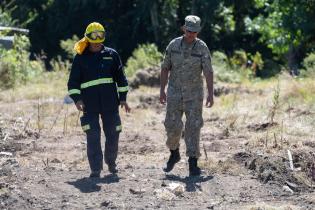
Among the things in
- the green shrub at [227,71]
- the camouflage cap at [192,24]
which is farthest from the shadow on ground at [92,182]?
the green shrub at [227,71]

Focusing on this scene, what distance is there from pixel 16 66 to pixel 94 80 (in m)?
10.6

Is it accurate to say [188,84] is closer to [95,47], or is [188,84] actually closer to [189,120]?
[189,120]

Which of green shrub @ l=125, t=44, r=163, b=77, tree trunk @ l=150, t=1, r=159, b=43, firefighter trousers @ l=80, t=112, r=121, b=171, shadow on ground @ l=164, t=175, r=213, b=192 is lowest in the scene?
shadow on ground @ l=164, t=175, r=213, b=192

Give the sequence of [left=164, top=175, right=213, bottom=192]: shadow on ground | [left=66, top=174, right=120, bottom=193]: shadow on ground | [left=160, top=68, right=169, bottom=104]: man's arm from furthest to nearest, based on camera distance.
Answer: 1. [left=160, top=68, right=169, bottom=104]: man's arm
2. [left=164, top=175, right=213, bottom=192]: shadow on ground
3. [left=66, top=174, right=120, bottom=193]: shadow on ground

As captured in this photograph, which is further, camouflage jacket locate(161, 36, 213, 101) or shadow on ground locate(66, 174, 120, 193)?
camouflage jacket locate(161, 36, 213, 101)

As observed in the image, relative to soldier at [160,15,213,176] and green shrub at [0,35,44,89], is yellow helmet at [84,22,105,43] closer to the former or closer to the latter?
soldier at [160,15,213,176]

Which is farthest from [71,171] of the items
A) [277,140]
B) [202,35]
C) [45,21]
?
[45,21]

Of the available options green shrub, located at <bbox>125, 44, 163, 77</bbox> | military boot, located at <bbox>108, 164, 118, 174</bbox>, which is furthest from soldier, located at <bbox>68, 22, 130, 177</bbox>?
green shrub, located at <bbox>125, 44, 163, 77</bbox>

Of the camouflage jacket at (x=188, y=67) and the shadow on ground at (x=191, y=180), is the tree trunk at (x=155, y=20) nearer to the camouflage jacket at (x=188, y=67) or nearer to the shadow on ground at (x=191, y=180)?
the camouflage jacket at (x=188, y=67)

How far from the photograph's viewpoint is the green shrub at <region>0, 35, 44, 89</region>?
18.5 m

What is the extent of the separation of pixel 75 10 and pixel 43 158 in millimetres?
21212

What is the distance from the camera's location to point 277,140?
36.2ft

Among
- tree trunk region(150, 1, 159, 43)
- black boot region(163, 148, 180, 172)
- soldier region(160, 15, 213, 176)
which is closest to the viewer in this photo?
soldier region(160, 15, 213, 176)

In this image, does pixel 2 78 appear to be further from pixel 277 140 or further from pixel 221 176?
pixel 221 176
